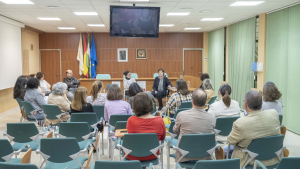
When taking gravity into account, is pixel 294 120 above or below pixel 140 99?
below

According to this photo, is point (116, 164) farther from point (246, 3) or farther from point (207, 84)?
point (246, 3)

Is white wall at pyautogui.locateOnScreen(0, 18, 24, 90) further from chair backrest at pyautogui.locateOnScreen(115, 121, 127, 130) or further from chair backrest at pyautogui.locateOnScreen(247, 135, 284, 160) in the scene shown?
chair backrest at pyautogui.locateOnScreen(247, 135, 284, 160)

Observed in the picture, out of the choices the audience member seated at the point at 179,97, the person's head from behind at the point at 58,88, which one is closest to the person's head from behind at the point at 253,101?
the audience member seated at the point at 179,97

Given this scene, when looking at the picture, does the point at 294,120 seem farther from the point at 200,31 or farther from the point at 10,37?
the point at 10,37

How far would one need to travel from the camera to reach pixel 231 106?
4129mm

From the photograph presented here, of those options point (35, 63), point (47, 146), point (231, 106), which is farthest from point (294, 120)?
point (35, 63)

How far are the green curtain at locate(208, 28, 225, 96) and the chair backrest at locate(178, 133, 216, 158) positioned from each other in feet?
29.6

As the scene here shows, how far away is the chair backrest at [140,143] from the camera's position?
2.80 meters

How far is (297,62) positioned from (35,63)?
10.5 metres

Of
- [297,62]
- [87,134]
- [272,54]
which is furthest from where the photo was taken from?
[272,54]

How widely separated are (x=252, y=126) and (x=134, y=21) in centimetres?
458

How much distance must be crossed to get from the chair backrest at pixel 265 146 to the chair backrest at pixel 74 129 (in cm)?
204

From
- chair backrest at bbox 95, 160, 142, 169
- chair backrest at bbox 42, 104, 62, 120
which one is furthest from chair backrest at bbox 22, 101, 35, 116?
chair backrest at bbox 95, 160, 142, 169

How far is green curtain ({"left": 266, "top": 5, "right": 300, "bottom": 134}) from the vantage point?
6238 millimetres
